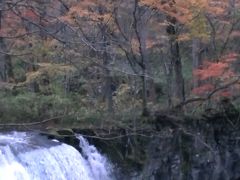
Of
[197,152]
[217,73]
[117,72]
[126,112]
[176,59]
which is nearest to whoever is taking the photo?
[117,72]

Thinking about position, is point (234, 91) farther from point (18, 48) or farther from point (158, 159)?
point (18, 48)

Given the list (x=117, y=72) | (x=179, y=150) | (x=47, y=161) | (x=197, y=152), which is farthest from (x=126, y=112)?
(x=47, y=161)

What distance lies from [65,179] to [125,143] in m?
2.51

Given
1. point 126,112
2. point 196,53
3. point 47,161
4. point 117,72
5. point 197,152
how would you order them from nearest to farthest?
1. point 47,161
2. point 117,72
3. point 197,152
4. point 126,112
5. point 196,53

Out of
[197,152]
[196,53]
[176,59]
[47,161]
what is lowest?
[197,152]

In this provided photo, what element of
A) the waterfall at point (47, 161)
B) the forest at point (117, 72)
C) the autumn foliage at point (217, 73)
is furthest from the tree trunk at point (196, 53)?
the waterfall at point (47, 161)

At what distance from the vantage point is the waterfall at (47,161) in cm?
910

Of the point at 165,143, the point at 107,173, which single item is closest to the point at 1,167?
the point at 107,173

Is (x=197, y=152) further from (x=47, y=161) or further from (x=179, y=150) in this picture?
(x=47, y=161)

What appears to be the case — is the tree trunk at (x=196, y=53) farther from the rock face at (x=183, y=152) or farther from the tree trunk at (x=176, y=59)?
the rock face at (x=183, y=152)

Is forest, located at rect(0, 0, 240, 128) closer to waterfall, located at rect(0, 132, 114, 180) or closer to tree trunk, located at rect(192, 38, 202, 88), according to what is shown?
tree trunk, located at rect(192, 38, 202, 88)

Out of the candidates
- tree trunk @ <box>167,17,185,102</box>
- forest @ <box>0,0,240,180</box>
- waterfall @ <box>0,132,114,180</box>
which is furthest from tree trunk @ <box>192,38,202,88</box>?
waterfall @ <box>0,132,114,180</box>

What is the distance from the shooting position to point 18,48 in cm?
1450

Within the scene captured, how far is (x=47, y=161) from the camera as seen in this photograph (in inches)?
378
